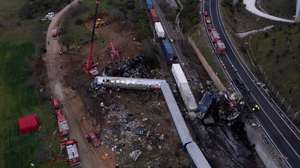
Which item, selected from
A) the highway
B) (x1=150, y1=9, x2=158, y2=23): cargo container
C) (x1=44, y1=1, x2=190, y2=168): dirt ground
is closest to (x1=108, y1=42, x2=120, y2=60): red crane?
(x1=44, y1=1, x2=190, y2=168): dirt ground

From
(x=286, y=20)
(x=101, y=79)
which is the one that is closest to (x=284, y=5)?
(x=286, y=20)

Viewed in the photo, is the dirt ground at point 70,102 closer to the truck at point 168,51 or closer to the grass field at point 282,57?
the truck at point 168,51

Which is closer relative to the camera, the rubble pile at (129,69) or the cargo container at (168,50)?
the rubble pile at (129,69)

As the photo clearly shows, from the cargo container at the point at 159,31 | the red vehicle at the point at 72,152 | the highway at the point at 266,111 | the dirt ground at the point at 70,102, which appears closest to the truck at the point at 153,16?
the cargo container at the point at 159,31

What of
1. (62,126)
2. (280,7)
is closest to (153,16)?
(280,7)

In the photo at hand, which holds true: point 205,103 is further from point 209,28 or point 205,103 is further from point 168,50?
point 209,28

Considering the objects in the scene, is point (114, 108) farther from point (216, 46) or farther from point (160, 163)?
point (216, 46)
